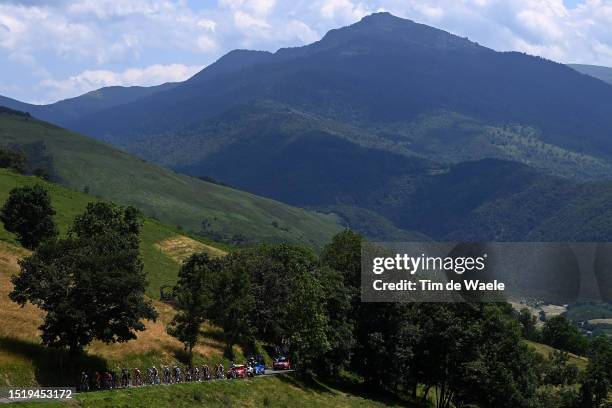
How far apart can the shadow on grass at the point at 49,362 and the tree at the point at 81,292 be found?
3.67ft

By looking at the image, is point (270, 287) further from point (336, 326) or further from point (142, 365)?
point (142, 365)

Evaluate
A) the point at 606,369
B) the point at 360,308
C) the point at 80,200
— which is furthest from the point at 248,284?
the point at 80,200

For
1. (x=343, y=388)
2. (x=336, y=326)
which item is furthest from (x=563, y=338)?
(x=336, y=326)

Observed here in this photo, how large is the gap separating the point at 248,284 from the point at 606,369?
217 ft

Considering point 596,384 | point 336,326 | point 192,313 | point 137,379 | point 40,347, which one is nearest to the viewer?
point 40,347

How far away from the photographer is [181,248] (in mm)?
172375

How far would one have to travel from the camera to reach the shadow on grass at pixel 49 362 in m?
54.8

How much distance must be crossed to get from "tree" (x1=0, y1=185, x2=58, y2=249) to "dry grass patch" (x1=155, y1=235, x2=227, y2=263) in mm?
49649

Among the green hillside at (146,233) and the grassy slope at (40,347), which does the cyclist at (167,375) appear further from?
the green hillside at (146,233)

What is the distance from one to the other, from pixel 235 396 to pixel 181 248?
112677 millimetres

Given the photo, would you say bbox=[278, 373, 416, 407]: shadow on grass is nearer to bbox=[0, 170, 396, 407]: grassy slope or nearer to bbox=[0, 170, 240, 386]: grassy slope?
bbox=[0, 170, 396, 407]: grassy slope

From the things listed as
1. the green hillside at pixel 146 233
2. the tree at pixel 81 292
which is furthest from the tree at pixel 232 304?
the green hillside at pixel 146 233

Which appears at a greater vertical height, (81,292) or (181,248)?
(181,248)

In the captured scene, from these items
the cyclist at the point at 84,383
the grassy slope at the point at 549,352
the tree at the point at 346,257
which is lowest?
the grassy slope at the point at 549,352
